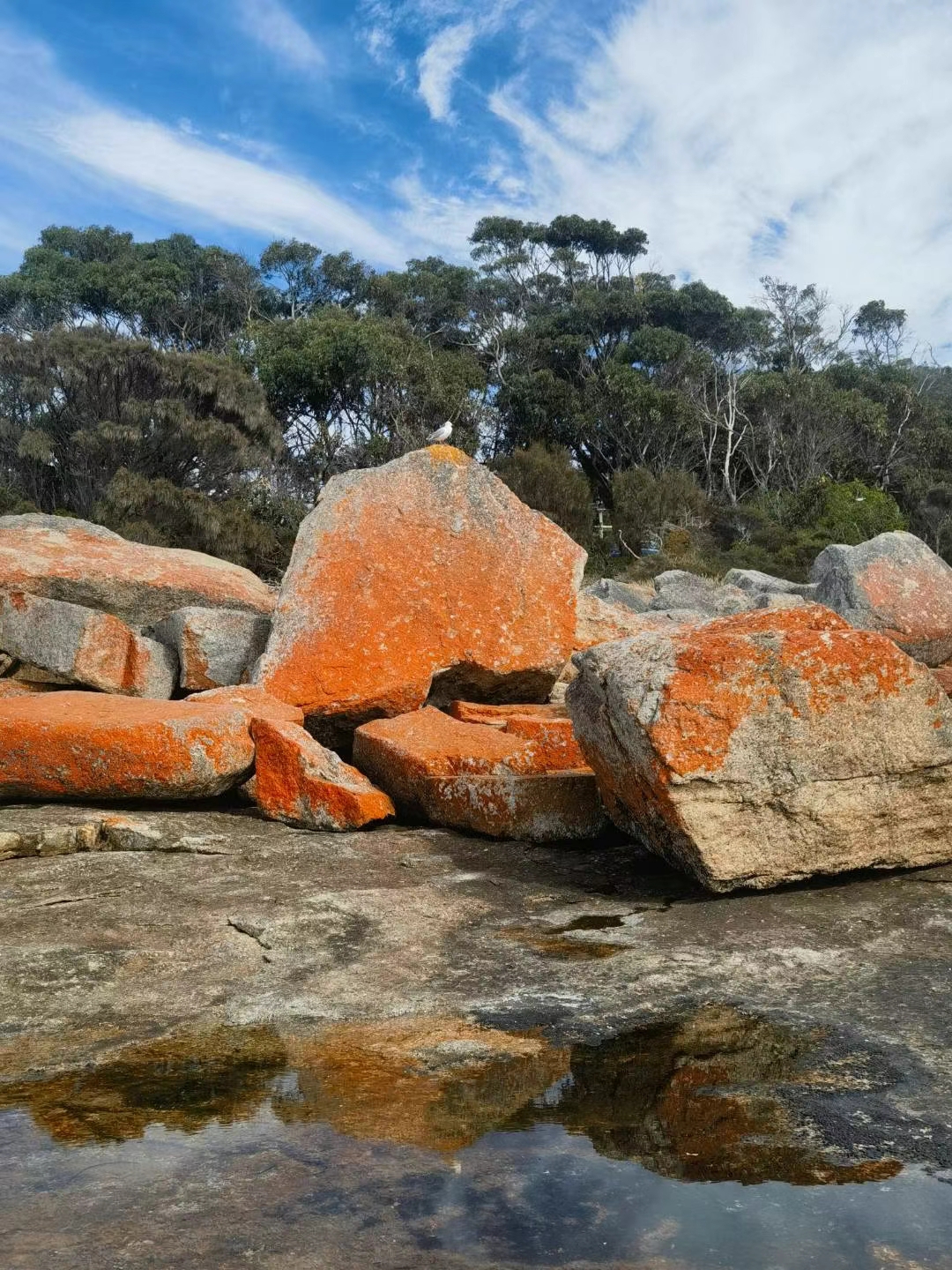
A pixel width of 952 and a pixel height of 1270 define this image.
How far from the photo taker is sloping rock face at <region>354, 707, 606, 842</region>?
518cm

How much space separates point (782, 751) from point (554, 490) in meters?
24.6

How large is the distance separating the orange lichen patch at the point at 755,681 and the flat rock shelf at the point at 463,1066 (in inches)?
23.2

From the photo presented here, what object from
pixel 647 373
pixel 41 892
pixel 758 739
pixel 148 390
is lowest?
pixel 41 892

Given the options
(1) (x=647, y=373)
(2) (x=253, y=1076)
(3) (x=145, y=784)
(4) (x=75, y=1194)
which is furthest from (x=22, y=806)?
(1) (x=647, y=373)

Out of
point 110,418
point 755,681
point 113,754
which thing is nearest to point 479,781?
point 755,681

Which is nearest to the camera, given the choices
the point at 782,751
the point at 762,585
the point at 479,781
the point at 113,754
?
the point at 782,751

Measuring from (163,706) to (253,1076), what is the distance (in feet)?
10.1

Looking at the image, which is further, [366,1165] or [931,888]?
[931,888]

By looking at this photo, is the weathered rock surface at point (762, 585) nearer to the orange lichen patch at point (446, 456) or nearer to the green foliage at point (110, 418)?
the orange lichen patch at point (446, 456)

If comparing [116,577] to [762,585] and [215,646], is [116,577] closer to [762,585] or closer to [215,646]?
[215,646]

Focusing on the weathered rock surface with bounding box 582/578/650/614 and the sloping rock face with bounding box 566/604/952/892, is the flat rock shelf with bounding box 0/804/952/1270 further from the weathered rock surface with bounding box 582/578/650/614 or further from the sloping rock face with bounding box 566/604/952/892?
the weathered rock surface with bounding box 582/578/650/614

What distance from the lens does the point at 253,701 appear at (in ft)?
20.5

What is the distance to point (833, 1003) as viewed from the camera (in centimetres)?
320

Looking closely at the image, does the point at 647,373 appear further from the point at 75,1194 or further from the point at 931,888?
the point at 75,1194
